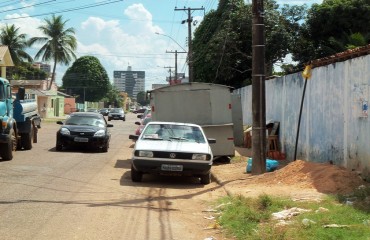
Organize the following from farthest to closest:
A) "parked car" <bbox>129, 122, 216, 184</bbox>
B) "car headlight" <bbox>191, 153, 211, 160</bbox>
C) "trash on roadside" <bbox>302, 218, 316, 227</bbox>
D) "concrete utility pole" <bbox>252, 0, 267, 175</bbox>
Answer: "concrete utility pole" <bbox>252, 0, 267, 175</bbox>
"car headlight" <bbox>191, 153, 211, 160</bbox>
"parked car" <bbox>129, 122, 216, 184</bbox>
"trash on roadside" <bbox>302, 218, 316, 227</bbox>

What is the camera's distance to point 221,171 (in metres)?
13.3

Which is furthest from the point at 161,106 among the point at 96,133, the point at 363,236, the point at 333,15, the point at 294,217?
the point at 333,15

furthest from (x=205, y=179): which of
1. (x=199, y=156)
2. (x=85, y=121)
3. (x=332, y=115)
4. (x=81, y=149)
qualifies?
(x=81, y=149)

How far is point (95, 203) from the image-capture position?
A: 8414 millimetres

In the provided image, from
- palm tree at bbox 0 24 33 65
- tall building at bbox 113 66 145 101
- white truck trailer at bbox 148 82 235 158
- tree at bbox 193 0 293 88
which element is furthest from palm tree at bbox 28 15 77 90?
tall building at bbox 113 66 145 101

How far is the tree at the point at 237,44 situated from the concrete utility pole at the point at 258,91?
1830 cm

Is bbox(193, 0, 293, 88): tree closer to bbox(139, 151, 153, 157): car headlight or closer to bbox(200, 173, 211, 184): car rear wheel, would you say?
bbox(200, 173, 211, 184): car rear wheel

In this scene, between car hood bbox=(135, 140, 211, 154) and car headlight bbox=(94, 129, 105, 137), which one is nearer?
car hood bbox=(135, 140, 211, 154)

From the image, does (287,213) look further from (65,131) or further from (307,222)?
(65,131)

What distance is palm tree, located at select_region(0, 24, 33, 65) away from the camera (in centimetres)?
5450

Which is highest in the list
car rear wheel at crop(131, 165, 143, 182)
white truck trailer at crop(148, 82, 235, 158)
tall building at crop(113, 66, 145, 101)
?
tall building at crop(113, 66, 145, 101)

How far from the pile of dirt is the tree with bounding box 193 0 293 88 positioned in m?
20.0

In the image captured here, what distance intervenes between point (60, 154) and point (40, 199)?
790 centimetres

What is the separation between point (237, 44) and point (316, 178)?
22.5m
